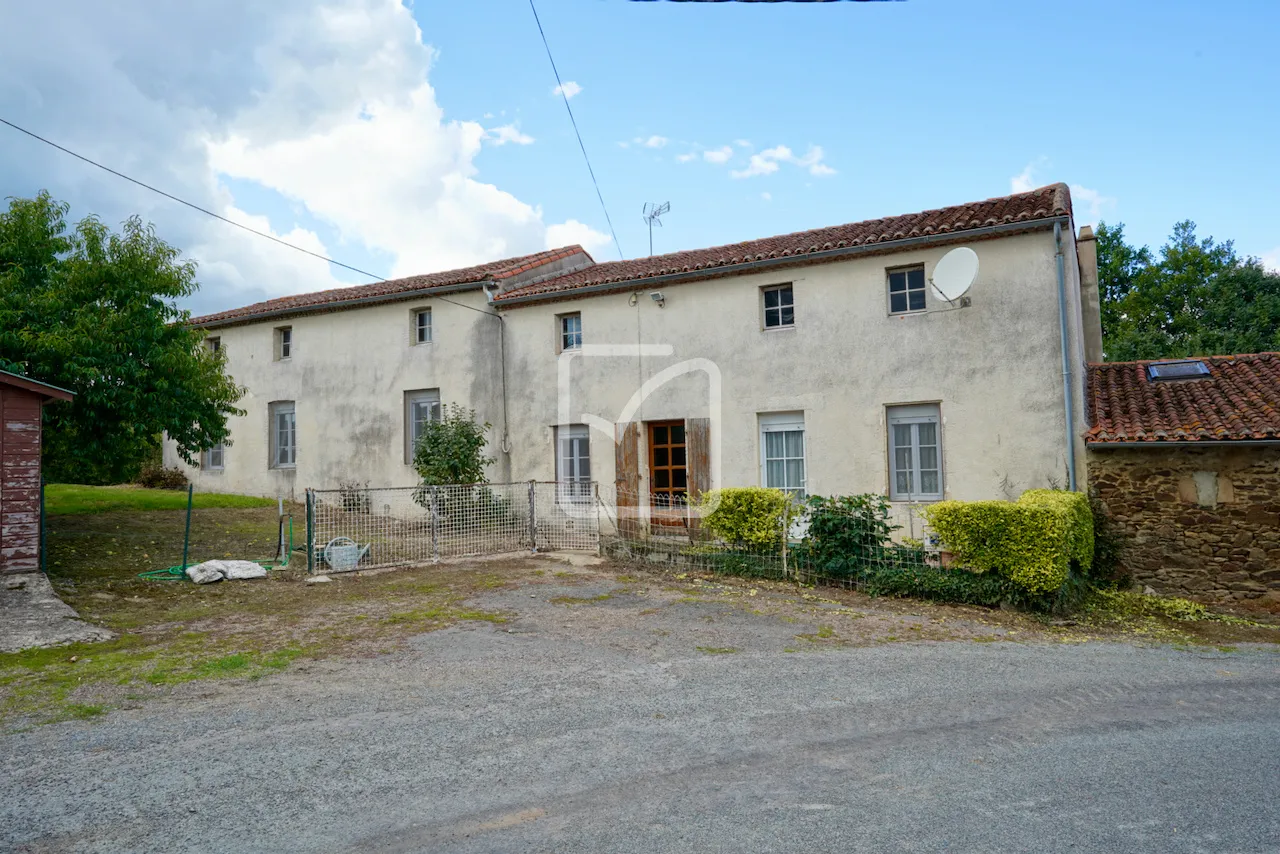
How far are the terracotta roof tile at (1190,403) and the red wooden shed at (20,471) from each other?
43.9 feet

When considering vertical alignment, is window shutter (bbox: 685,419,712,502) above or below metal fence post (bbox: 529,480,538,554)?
above

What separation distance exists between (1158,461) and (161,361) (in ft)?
45.3

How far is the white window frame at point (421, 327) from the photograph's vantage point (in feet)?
55.1

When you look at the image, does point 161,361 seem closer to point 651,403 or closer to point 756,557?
point 651,403

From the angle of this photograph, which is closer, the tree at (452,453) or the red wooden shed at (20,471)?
the red wooden shed at (20,471)

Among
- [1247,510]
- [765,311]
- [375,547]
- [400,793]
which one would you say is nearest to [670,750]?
[400,793]

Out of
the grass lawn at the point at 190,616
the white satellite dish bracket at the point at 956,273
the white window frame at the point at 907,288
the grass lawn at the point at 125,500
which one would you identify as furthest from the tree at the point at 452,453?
the white satellite dish bracket at the point at 956,273

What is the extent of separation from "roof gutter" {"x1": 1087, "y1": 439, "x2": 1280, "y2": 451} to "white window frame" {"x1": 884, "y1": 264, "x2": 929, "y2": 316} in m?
3.18

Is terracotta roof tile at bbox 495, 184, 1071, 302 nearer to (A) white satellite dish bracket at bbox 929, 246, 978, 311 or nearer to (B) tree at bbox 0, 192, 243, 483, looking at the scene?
(A) white satellite dish bracket at bbox 929, 246, 978, 311

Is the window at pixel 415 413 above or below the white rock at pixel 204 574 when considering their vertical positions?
above

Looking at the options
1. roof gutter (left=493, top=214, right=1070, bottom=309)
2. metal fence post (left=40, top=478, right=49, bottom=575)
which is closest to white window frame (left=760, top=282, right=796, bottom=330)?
roof gutter (left=493, top=214, right=1070, bottom=309)

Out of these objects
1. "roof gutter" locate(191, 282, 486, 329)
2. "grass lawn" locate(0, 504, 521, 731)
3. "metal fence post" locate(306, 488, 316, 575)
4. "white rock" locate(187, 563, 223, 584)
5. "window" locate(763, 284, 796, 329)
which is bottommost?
"grass lawn" locate(0, 504, 521, 731)

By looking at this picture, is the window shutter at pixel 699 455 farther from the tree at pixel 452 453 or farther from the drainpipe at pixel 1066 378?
the drainpipe at pixel 1066 378

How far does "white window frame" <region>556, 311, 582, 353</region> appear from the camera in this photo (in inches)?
595
